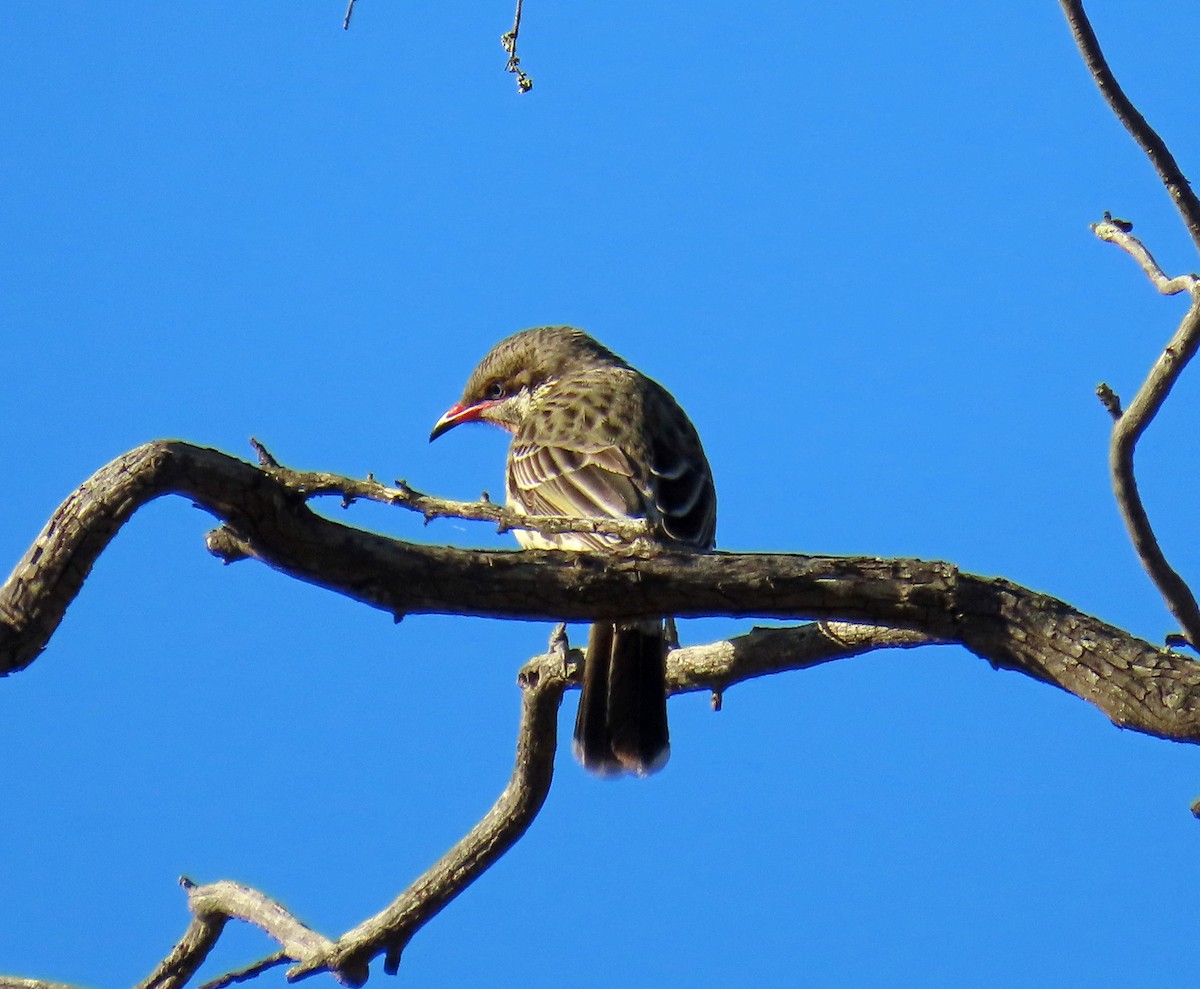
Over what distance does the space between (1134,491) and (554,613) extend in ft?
6.54

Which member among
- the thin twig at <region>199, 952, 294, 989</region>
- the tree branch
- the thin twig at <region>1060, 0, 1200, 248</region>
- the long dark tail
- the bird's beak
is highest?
the bird's beak

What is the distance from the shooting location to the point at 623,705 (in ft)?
20.5

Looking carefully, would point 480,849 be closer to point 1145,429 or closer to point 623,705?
point 623,705

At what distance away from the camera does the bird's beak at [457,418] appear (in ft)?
30.7

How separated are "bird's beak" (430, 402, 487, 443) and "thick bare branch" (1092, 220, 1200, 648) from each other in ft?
16.1

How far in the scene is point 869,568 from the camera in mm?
4676

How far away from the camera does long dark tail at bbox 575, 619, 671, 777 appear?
625cm

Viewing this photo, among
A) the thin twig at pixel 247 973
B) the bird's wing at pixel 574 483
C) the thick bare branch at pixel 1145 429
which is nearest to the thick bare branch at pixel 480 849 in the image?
the thin twig at pixel 247 973

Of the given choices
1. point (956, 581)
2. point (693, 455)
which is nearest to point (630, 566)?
point (956, 581)

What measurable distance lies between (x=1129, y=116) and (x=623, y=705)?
3090 millimetres

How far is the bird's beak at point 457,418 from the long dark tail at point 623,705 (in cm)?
335

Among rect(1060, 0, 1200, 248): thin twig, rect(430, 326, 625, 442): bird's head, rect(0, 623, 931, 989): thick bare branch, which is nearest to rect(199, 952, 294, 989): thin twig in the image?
rect(0, 623, 931, 989): thick bare branch

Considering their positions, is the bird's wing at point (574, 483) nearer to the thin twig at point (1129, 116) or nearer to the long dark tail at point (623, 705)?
the long dark tail at point (623, 705)

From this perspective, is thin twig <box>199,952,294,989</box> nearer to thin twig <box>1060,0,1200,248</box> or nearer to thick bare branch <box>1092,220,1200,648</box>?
thick bare branch <box>1092,220,1200,648</box>
